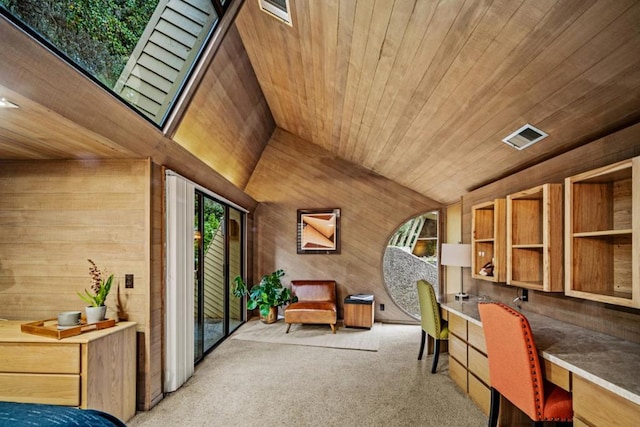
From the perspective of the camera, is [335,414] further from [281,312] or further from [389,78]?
[281,312]

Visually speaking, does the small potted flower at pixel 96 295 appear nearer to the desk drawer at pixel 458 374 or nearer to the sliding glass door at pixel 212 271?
the sliding glass door at pixel 212 271

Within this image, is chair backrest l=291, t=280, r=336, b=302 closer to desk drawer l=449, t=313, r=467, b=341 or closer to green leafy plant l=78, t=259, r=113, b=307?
desk drawer l=449, t=313, r=467, b=341

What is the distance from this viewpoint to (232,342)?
195 inches

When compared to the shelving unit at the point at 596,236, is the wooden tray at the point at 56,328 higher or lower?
lower

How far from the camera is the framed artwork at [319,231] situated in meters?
6.46

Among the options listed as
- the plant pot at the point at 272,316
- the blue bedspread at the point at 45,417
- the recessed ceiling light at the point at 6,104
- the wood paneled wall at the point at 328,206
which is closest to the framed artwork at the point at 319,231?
the wood paneled wall at the point at 328,206

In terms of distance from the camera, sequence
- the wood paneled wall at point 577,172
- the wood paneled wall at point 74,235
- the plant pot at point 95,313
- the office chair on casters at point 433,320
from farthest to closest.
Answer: the office chair on casters at point 433,320 → the wood paneled wall at point 74,235 → the plant pot at point 95,313 → the wood paneled wall at point 577,172

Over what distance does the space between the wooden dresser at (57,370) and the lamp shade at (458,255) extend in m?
3.79

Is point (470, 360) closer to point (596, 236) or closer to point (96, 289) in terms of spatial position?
point (596, 236)

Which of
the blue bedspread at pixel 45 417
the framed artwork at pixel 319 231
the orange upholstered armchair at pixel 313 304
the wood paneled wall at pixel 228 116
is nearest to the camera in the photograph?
the blue bedspread at pixel 45 417

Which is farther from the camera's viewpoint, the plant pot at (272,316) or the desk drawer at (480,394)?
the plant pot at (272,316)

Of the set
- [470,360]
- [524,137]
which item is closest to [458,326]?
[470,360]

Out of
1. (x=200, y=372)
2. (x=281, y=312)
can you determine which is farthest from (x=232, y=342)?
(x=281, y=312)

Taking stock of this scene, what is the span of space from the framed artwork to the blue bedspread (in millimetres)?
5162
